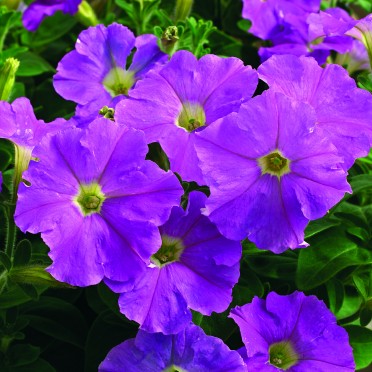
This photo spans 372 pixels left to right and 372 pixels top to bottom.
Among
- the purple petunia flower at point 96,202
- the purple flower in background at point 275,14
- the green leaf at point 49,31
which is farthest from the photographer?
the green leaf at point 49,31

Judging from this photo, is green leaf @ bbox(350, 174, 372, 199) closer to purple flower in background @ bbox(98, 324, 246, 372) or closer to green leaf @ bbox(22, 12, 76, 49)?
purple flower in background @ bbox(98, 324, 246, 372)

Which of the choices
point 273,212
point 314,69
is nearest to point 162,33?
point 314,69

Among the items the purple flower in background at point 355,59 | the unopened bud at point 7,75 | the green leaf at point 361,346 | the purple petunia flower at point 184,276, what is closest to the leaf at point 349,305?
the green leaf at point 361,346

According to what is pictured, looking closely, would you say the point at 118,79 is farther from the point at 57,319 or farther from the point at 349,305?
the point at 349,305

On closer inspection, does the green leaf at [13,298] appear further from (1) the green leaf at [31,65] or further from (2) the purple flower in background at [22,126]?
(1) the green leaf at [31,65]

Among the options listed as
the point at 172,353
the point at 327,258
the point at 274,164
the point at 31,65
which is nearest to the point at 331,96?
the point at 274,164
